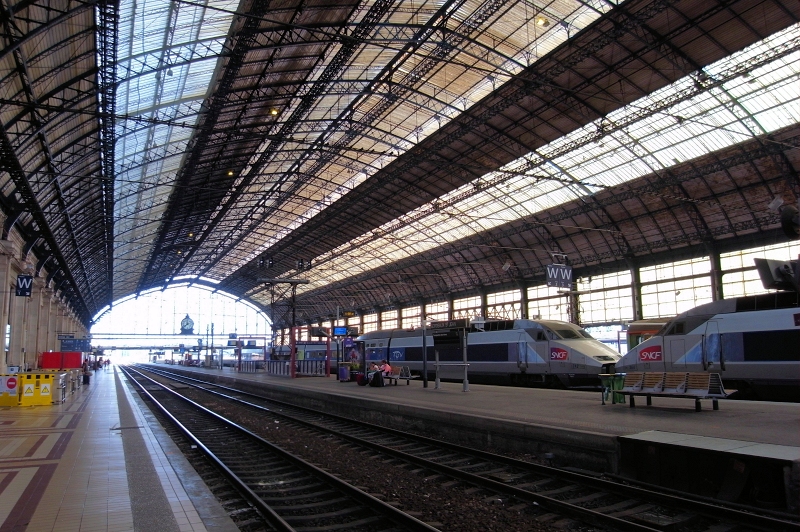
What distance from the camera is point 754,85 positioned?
1093 inches

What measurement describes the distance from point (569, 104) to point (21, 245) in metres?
34.0

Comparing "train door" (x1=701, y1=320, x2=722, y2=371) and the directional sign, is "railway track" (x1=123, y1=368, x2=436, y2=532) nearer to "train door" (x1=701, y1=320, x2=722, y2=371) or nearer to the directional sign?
the directional sign

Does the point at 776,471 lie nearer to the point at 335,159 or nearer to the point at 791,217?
the point at 791,217

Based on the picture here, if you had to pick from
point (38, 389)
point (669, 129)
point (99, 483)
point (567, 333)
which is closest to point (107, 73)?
point (38, 389)

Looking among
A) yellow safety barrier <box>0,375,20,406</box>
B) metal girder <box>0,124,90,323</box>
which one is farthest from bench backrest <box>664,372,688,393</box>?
yellow safety barrier <box>0,375,20,406</box>

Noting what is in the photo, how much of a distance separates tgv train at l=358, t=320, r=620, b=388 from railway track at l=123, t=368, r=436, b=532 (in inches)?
529

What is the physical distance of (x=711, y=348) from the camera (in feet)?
57.4

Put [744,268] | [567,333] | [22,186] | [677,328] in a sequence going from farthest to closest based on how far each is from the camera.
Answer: [744,268]
[567,333]
[22,186]
[677,328]

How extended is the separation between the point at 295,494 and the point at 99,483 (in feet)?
10.1

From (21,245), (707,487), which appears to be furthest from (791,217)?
(21,245)

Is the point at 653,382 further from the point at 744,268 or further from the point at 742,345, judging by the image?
the point at 744,268

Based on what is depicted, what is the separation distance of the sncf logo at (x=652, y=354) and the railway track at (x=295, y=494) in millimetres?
12966

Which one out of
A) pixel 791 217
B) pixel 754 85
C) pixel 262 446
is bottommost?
pixel 262 446

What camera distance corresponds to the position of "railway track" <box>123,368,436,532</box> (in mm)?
7777
